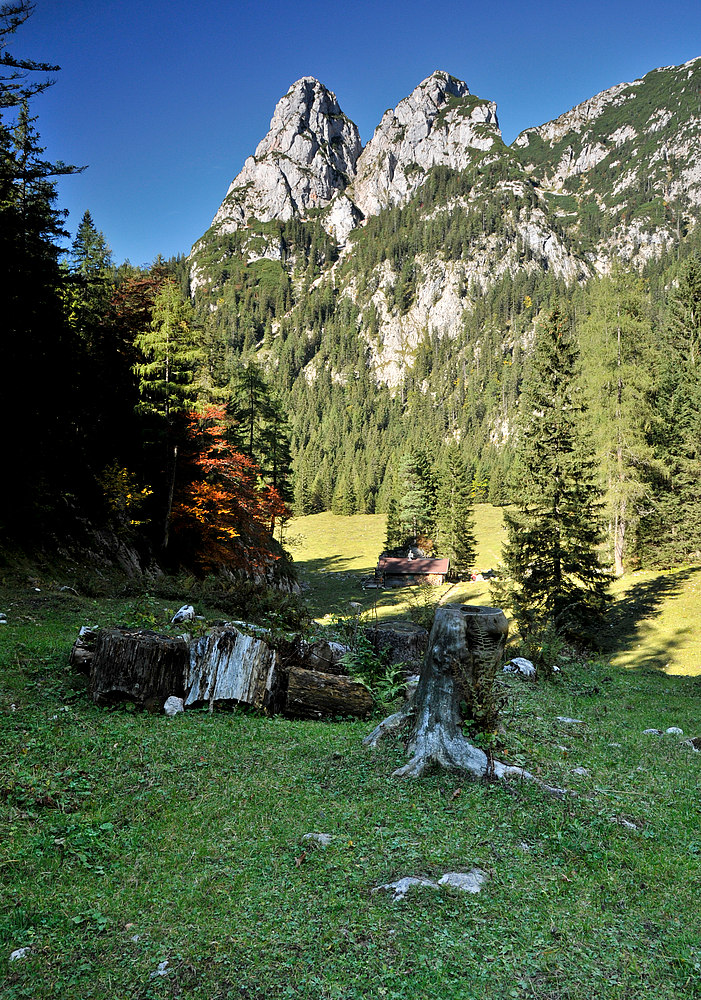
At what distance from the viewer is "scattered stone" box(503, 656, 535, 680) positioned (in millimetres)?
13836

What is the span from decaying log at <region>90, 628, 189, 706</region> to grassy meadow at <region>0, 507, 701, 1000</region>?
0.33 m

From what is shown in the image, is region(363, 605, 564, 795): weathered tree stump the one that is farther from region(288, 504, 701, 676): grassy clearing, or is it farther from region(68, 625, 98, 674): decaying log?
region(288, 504, 701, 676): grassy clearing

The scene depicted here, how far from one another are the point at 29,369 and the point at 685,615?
28073 mm

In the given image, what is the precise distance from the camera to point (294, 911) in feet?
13.6

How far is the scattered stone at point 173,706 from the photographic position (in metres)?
8.30

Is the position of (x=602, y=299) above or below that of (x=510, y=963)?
above

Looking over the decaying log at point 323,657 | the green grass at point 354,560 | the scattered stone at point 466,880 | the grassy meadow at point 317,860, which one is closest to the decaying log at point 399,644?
the decaying log at point 323,657

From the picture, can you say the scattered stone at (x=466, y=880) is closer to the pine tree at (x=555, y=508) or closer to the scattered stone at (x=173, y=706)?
the scattered stone at (x=173, y=706)

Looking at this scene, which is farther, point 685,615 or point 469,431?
point 469,431

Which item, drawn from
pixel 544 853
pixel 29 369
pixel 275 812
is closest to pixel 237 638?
pixel 275 812

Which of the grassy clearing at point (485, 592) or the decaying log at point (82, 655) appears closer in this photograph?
the decaying log at point (82, 655)

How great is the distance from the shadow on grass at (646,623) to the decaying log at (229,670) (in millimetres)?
16499

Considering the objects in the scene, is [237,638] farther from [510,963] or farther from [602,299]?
[602,299]

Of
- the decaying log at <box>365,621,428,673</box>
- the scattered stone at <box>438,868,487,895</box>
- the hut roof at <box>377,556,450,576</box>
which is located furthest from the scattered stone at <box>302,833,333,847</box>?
the hut roof at <box>377,556,450,576</box>
